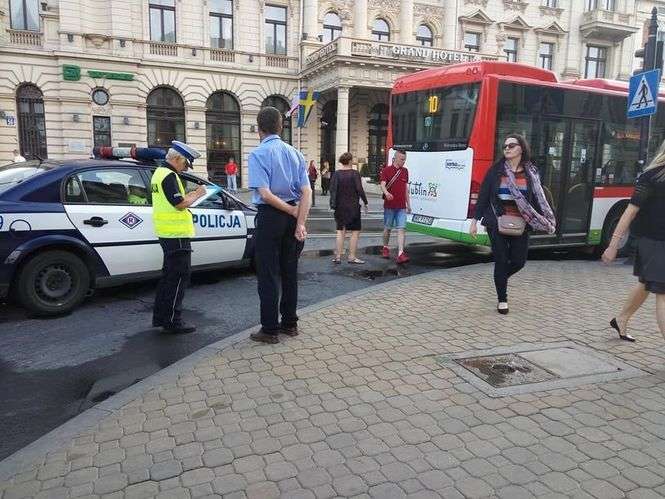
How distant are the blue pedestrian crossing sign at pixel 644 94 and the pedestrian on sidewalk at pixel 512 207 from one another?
4.07 m

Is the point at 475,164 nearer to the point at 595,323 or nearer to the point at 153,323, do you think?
the point at 595,323

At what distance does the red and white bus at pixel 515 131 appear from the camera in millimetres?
8281

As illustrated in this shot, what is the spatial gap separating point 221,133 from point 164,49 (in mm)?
5091

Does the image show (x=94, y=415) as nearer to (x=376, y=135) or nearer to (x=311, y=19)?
(x=311, y=19)

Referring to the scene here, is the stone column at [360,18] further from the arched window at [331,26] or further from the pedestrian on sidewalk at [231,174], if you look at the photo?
the pedestrian on sidewalk at [231,174]

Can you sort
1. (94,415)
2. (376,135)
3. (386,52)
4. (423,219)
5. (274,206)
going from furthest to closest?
(376,135)
(386,52)
(423,219)
(274,206)
(94,415)

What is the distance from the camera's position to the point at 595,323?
5.43 meters

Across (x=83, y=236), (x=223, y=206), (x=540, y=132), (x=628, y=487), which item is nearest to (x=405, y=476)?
(x=628, y=487)

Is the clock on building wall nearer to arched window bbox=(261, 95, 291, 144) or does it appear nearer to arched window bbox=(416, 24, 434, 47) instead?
arched window bbox=(261, 95, 291, 144)

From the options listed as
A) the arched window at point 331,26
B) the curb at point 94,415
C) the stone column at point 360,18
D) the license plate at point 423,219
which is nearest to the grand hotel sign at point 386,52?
the arched window at point 331,26

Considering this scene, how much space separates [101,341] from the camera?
504 cm

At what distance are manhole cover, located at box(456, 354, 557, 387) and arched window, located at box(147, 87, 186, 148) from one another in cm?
2680

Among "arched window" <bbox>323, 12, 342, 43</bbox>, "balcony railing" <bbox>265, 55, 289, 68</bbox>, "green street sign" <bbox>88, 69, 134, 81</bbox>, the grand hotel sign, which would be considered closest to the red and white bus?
the grand hotel sign

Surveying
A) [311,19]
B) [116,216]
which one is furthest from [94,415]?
[311,19]
